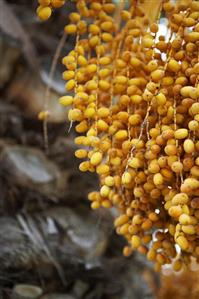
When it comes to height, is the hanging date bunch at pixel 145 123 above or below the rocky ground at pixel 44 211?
above

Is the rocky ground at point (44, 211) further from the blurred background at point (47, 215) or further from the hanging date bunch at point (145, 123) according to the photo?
the hanging date bunch at point (145, 123)

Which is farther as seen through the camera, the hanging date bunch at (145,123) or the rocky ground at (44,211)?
the rocky ground at (44,211)

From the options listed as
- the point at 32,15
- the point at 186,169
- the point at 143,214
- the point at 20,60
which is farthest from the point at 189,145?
the point at 32,15

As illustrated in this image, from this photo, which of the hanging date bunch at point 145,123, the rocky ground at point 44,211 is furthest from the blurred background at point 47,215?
the hanging date bunch at point 145,123

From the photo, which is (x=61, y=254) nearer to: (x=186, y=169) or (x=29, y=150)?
(x=29, y=150)

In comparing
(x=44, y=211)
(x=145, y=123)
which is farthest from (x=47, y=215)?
(x=145, y=123)

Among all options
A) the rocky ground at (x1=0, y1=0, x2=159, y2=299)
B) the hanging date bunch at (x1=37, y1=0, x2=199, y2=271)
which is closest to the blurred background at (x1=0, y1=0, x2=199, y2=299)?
the rocky ground at (x1=0, y1=0, x2=159, y2=299)
